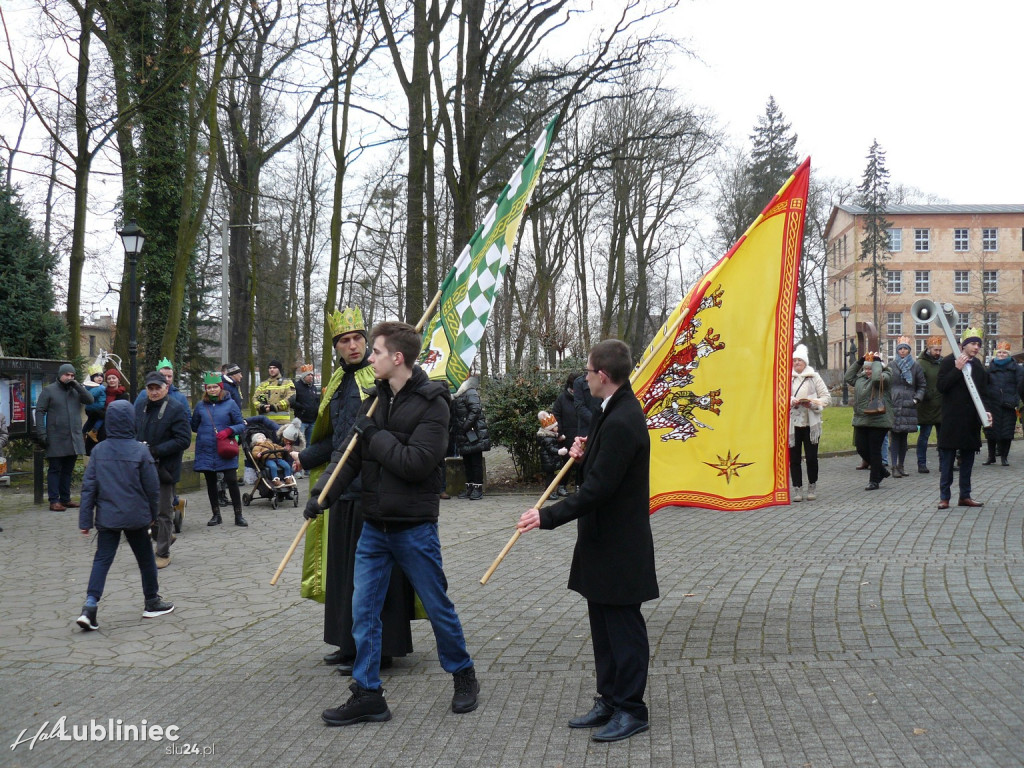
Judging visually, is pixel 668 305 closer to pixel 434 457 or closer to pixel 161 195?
pixel 161 195

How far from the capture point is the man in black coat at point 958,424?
11023 millimetres

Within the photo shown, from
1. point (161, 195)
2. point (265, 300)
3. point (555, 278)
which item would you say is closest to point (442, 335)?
point (161, 195)

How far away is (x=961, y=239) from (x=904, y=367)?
75.8 metres

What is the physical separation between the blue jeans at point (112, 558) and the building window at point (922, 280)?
8511cm

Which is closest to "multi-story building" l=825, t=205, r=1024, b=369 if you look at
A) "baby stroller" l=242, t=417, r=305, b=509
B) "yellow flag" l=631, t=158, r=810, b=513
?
"baby stroller" l=242, t=417, r=305, b=509

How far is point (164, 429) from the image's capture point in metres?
10.1

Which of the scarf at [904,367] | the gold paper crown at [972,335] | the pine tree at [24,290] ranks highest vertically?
the pine tree at [24,290]

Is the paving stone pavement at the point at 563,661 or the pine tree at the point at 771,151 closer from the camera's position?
the paving stone pavement at the point at 563,661

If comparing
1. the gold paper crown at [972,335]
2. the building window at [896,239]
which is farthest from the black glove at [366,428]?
the building window at [896,239]

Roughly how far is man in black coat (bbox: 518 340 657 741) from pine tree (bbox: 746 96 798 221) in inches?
1743

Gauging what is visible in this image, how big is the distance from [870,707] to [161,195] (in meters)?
21.8

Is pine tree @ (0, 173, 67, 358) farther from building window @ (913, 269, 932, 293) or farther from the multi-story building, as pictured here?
building window @ (913, 269, 932, 293)

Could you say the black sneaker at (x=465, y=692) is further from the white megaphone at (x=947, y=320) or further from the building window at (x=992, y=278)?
the building window at (x=992, y=278)

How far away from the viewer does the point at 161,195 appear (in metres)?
23.0
